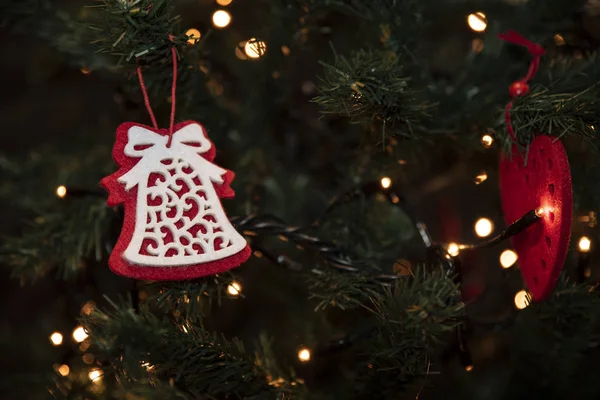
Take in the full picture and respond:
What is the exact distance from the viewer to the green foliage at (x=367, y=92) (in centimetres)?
46

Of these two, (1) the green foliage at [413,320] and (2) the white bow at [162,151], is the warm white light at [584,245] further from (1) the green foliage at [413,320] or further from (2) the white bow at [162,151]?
(2) the white bow at [162,151]

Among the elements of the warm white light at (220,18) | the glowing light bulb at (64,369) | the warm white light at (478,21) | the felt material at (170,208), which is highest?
the warm white light at (478,21)

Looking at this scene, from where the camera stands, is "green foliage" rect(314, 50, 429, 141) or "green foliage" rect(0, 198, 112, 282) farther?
"green foliage" rect(0, 198, 112, 282)

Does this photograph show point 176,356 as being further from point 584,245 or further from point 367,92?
point 584,245

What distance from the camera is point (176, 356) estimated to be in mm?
458

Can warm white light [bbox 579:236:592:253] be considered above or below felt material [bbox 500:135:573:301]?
below

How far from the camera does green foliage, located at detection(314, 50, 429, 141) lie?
0.46 m

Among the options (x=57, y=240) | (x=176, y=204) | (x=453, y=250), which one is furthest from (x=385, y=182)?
(x=57, y=240)

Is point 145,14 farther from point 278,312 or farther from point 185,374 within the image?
point 278,312

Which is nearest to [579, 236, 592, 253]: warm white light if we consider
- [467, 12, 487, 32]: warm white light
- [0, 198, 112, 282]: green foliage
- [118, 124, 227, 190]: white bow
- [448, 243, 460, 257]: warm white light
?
[448, 243, 460, 257]: warm white light

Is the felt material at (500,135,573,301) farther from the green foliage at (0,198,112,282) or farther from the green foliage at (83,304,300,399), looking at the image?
the green foliage at (0,198,112,282)

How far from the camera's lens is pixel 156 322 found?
1.56ft

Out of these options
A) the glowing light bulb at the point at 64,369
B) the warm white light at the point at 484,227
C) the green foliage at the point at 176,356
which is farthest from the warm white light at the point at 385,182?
the glowing light bulb at the point at 64,369

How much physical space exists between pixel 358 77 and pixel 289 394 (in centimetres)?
28
